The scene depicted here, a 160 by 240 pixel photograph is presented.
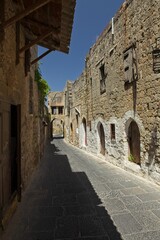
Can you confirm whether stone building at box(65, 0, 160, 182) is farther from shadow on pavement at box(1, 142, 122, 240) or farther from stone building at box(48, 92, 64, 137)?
stone building at box(48, 92, 64, 137)

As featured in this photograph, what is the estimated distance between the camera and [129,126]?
7.47 meters

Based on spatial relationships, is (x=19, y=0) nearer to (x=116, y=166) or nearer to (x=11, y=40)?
(x=11, y=40)

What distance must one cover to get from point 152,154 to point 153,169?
1.33 ft

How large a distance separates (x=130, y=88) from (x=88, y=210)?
14.5 ft

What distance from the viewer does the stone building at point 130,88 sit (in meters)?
5.64

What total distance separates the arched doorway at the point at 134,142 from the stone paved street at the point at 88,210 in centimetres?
101

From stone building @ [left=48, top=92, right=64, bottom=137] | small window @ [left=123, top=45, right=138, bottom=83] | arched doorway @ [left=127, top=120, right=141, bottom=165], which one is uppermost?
stone building @ [left=48, top=92, right=64, bottom=137]

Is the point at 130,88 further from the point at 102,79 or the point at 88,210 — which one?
the point at 88,210

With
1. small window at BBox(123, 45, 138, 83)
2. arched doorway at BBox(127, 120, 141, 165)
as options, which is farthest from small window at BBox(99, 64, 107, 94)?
arched doorway at BBox(127, 120, 141, 165)

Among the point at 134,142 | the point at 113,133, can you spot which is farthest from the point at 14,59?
the point at 113,133

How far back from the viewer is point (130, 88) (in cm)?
700

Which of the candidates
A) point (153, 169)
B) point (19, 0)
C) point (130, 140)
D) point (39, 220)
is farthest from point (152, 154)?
point (19, 0)

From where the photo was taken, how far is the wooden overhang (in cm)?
386

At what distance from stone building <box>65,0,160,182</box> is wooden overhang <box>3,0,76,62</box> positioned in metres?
2.37
